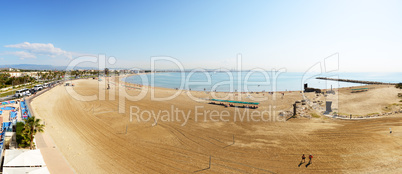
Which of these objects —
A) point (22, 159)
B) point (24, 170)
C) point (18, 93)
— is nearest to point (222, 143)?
point (24, 170)

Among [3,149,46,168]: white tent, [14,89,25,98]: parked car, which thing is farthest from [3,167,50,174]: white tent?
[14,89,25,98]: parked car

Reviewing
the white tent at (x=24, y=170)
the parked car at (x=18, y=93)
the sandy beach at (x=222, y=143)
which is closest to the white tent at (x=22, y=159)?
the white tent at (x=24, y=170)

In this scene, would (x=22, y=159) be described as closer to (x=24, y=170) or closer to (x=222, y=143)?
(x=24, y=170)

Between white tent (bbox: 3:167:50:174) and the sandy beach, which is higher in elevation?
white tent (bbox: 3:167:50:174)

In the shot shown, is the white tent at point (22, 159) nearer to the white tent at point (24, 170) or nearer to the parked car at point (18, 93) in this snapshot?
the white tent at point (24, 170)

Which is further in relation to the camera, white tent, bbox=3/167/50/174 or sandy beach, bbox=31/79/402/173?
sandy beach, bbox=31/79/402/173

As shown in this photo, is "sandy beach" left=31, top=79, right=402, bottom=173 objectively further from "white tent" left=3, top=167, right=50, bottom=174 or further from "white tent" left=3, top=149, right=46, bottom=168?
"white tent" left=3, top=167, right=50, bottom=174

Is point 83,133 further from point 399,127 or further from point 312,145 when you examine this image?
point 399,127

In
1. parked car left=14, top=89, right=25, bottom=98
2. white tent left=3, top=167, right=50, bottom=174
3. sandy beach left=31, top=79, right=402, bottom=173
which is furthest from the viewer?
parked car left=14, top=89, right=25, bottom=98
